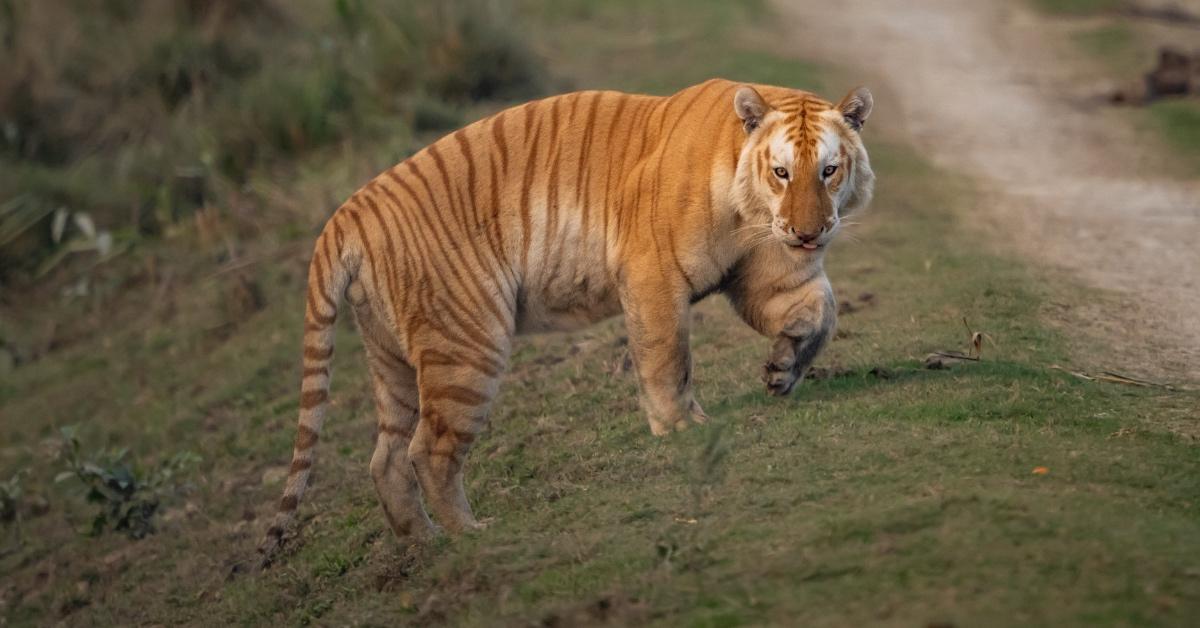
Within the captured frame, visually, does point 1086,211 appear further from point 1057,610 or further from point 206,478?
point 1057,610

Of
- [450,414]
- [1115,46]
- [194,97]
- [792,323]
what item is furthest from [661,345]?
[1115,46]

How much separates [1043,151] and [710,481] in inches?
299

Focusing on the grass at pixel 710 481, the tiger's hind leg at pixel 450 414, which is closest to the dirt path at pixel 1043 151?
the grass at pixel 710 481

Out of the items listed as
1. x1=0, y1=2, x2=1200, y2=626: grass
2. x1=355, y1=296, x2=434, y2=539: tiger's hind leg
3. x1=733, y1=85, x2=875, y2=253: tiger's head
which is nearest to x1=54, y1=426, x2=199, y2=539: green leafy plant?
x1=0, y1=2, x2=1200, y2=626: grass

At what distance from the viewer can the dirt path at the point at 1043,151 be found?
24.2ft

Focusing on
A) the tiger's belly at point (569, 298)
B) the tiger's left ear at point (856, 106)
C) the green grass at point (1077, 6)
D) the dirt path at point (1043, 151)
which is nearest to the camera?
the tiger's left ear at point (856, 106)

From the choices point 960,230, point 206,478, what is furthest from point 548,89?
point 206,478

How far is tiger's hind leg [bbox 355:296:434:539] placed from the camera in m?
5.88

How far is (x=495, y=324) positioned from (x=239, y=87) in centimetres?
928

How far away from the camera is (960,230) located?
9.44 m

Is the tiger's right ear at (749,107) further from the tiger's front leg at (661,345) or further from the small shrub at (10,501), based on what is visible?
the small shrub at (10,501)

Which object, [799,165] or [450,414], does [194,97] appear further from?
[799,165]

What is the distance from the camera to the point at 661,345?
553 centimetres

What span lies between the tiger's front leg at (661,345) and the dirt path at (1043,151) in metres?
2.01
